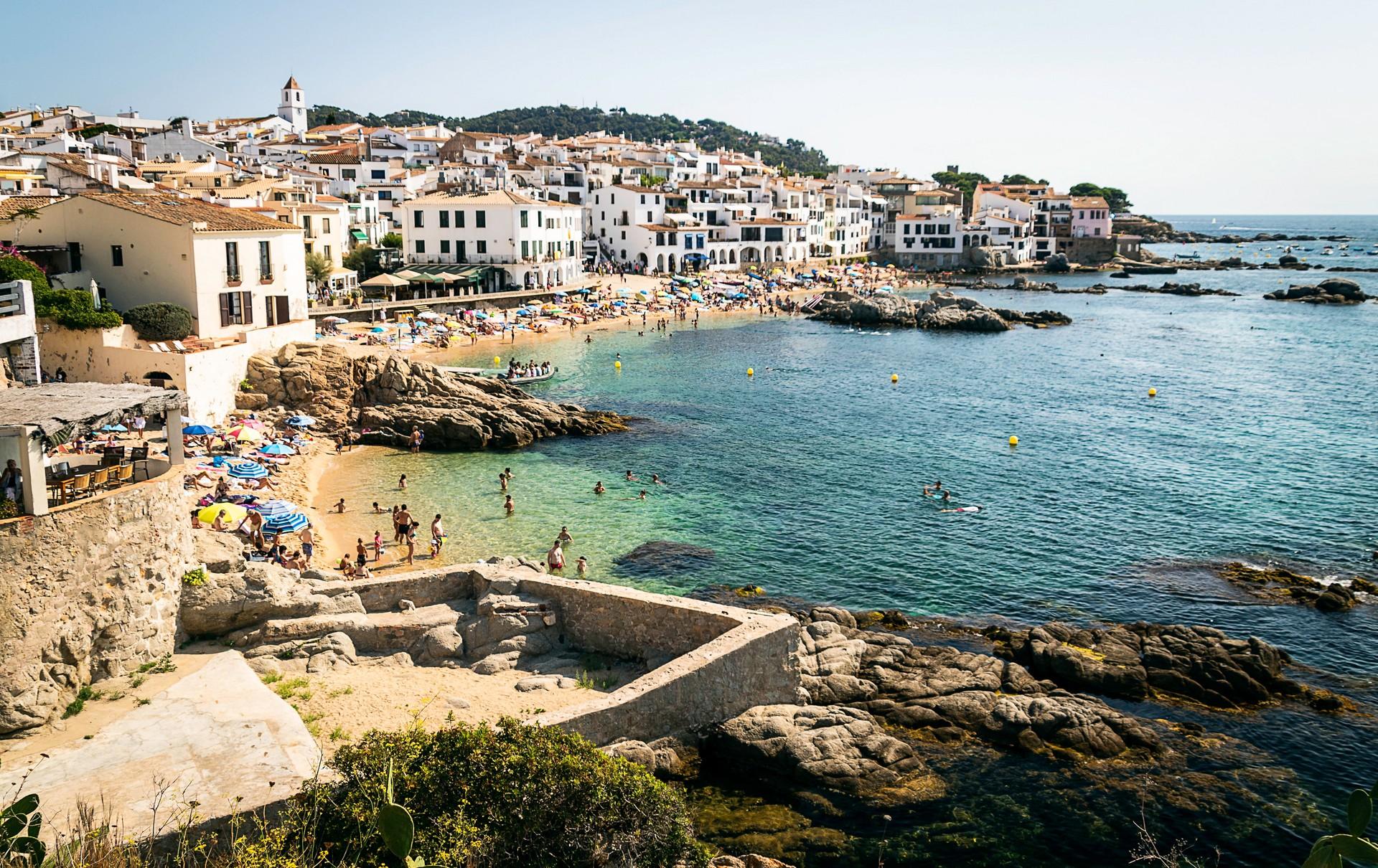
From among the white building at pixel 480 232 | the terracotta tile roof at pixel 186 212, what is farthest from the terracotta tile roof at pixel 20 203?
the white building at pixel 480 232

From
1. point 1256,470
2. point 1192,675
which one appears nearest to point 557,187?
point 1256,470

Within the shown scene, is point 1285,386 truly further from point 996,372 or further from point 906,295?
point 906,295

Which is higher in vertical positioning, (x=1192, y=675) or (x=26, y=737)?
(x=26, y=737)

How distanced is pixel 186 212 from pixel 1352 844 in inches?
1770

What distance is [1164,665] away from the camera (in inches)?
899

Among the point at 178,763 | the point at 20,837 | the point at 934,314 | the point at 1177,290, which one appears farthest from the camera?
the point at 1177,290

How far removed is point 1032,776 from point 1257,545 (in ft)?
58.8

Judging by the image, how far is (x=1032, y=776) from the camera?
1867cm

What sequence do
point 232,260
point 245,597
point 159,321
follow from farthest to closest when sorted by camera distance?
point 232,260
point 159,321
point 245,597

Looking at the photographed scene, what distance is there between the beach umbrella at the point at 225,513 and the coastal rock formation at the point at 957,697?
56.1ft

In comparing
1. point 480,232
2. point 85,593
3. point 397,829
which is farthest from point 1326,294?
point 397,829

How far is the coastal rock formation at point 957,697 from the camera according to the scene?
19766mm

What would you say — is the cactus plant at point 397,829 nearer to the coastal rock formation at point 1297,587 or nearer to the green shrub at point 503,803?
the green shrub at point 503,803

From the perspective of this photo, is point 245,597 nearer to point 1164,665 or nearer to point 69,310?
point 1164,665
